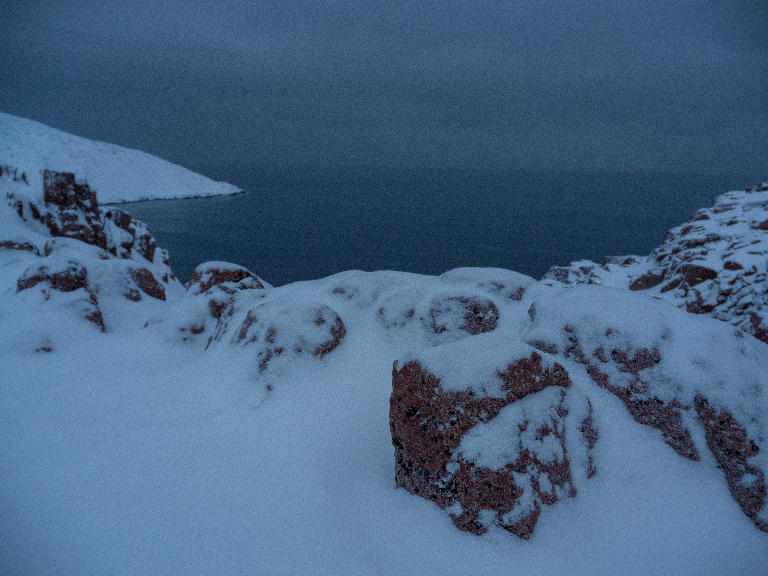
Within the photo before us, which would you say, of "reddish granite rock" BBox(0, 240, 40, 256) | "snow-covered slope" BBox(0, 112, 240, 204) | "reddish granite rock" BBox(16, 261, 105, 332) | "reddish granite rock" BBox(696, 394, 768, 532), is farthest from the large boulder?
"snow-covered slope" BBox(0, 112, 240, 204)

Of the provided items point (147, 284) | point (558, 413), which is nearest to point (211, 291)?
point (147, 284)

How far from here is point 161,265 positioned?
37.1 metres

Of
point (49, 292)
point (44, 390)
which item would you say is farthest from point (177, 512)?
point (49, 292)

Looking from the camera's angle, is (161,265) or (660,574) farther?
(161,265)

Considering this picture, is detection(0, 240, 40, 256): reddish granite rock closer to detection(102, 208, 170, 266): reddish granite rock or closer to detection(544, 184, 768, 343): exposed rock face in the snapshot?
detection(102, 208, 170, 266): reddish granite rock

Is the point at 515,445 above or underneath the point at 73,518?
above

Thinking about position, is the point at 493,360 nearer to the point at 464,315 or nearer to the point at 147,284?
the point at 464,315

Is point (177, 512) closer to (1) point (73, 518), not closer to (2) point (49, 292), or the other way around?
(1) point (73, 518)

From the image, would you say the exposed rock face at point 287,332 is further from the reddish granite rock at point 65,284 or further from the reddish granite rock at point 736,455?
the reddish granite rock at point 736,455

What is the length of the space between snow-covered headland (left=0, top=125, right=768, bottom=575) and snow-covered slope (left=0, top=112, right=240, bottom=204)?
570 feet

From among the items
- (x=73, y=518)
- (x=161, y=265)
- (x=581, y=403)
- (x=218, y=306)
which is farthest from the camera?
(x=161, y=265)

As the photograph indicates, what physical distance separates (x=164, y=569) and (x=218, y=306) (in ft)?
30.8

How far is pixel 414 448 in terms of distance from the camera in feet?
19.3

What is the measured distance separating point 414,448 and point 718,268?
2238 centimetres
